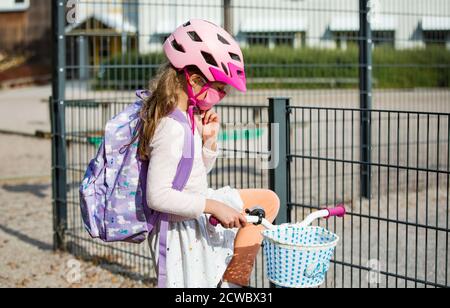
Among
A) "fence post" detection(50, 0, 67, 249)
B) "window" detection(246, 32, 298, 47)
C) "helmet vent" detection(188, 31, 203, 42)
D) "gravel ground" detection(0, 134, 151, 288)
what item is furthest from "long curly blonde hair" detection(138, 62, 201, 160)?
"window" detection(246, 32, 298, 47)

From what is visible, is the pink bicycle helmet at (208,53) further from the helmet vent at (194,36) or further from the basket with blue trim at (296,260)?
the basket with blue trim at (296,260)

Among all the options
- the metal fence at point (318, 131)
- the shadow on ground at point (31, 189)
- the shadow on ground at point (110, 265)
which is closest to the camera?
the metal fence at point (318, 131)

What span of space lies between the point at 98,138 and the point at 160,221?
3.79 metres

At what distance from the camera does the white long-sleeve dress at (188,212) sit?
10.3ft

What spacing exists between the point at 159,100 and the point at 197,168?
1.12 feet

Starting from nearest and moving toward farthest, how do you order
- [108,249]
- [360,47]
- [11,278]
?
[11,278]
[108,249]
[360,47]

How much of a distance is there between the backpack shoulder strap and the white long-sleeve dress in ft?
0.07

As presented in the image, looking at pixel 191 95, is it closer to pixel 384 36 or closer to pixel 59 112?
pixel 59 112

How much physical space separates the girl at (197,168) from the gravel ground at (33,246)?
8.16 ft

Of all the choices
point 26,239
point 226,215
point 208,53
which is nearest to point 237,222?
point 226,215

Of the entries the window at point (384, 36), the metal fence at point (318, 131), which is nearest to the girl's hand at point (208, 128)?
the metal fence at point (318, 131)

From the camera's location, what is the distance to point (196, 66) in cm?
324
